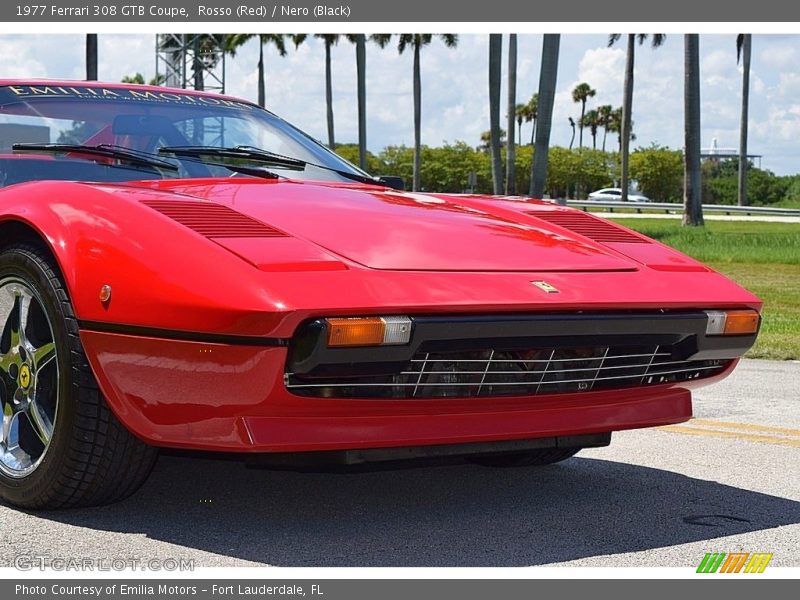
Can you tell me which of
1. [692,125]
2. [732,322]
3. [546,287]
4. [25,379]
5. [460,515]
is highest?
[692,125]

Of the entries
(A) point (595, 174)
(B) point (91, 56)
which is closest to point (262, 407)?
(B) point (91, 56)

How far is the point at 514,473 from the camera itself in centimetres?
456

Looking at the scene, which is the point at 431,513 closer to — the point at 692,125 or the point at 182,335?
the point at 182,335

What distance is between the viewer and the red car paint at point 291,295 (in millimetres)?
3227

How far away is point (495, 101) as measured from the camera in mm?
36812

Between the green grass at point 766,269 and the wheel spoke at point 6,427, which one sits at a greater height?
the wheel spoke at point 6,427

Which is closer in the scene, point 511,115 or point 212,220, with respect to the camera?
point 212,220

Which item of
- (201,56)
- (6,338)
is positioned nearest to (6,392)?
(6,338)

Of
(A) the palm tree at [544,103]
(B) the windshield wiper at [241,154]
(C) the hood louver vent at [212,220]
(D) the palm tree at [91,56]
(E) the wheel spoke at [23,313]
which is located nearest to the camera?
(C) the hood louver vent at [212,220]

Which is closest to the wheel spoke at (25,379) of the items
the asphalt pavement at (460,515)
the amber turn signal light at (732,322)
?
the asphalt pavement at (460,515)

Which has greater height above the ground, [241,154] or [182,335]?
[241,154]

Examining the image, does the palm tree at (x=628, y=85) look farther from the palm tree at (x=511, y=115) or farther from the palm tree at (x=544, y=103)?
the palm tree at (x=544, y=103)

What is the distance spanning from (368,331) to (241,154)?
1722 mm
